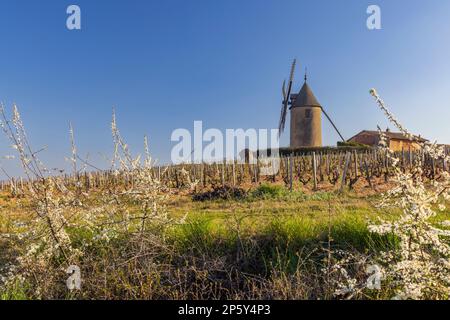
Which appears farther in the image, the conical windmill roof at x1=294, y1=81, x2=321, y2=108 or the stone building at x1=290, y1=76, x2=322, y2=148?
the conical windmill roof at x1=294, y1=81, x2=321, y2=108

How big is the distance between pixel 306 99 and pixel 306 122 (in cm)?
234

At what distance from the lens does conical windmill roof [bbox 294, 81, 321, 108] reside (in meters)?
36.0

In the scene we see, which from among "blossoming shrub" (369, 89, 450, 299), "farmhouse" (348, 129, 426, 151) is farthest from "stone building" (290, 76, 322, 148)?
"blossoming shrub" (369, 89, 450, 299)

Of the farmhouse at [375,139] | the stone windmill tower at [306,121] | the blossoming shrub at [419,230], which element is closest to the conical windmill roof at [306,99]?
the stone windmill tower at [306,121]

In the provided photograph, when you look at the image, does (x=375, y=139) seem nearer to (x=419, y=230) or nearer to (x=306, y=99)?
(x=306, y=99)

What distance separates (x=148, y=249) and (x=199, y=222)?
1037mm

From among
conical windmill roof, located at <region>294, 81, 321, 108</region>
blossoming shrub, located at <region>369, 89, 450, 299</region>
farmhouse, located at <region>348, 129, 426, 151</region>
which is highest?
conical windmill roof, located at <region>294, 81, 321, 108</region>

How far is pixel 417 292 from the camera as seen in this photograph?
112 inches

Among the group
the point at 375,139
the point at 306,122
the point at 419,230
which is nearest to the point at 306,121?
the point at 306,122

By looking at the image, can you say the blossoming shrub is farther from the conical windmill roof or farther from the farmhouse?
the farmhouse

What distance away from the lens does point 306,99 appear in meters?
36.2

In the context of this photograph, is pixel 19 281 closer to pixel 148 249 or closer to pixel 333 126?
pixel 148 249

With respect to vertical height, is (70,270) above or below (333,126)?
below
